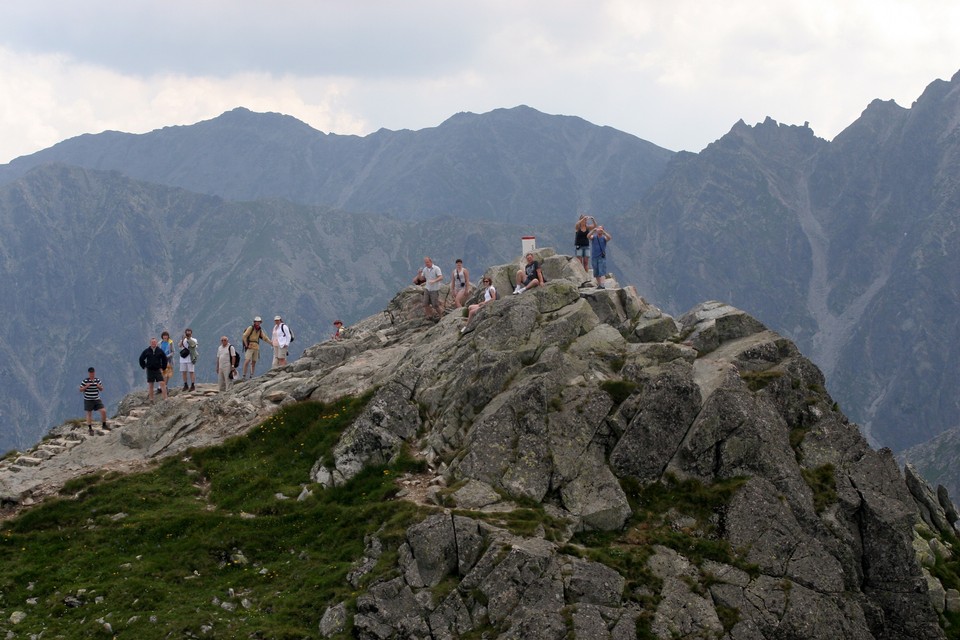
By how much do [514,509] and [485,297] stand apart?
18978 mm

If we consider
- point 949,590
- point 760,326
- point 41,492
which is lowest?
point 949,590

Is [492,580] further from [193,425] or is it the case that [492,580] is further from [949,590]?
[193,425]

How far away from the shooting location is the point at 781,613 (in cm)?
2788

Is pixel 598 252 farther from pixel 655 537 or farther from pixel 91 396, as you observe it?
pixel 91 396

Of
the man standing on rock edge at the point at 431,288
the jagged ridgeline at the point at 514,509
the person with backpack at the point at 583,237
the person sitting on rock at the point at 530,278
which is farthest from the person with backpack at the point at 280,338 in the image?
the person with backpack at the point at 583,237

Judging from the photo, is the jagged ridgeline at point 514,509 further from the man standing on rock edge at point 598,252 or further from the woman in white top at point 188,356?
the man standing on rock edge at point 598,252

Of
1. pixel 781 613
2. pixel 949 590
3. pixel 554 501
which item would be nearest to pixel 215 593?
pixel 554 501

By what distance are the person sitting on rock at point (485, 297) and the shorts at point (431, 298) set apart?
14.2 feet

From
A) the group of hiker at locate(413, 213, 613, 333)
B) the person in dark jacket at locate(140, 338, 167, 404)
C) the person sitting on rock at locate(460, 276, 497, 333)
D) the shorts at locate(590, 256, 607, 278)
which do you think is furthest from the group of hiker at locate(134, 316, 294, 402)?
the shorts at locate(590, 256, 607, 278)

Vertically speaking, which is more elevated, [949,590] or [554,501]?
[554,501]

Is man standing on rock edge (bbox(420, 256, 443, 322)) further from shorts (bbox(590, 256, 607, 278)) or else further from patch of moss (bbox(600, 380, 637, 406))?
patch of moss (bbox(600, 380, 637, 406))

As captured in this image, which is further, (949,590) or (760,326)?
(760,326)

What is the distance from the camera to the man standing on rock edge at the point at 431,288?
171ft

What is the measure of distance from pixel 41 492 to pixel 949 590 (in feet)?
122
